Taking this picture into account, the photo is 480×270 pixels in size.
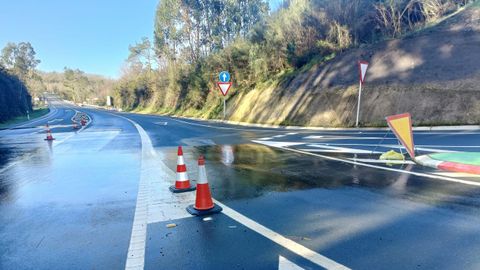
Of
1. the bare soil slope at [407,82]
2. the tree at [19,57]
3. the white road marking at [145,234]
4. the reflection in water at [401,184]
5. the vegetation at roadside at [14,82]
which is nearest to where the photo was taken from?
the white road marking at [145,234]

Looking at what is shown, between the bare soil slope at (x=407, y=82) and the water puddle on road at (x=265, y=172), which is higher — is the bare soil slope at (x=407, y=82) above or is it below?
above

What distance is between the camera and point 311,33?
23562 mm

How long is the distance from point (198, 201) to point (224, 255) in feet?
5.22

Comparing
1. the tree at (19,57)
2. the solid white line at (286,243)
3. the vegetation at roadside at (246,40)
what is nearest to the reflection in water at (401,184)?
the solid white line at (286,243)

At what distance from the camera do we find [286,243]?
3771 mm

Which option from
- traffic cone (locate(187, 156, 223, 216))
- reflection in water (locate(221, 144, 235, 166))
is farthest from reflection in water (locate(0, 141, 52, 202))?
reflection in water (locate(221, 144, 235, 166))

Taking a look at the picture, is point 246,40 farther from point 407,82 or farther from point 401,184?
point 401,184

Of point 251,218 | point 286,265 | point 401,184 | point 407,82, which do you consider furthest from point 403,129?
point 407,82

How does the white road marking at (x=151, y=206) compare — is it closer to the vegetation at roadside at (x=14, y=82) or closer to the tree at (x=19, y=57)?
the vegetation at roadside at (x=14, y=82)

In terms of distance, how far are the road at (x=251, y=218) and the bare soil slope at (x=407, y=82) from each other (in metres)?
6.58

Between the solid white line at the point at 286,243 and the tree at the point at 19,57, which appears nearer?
the solid white line at the point at 286,243

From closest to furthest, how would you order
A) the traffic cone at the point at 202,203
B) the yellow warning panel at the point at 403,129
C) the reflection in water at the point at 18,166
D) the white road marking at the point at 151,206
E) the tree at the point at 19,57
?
the white road marking at the point at 151,206 < the traffic cone at the point at 202,203 < the reflection in water at the point at 18,166 < the yellow warning panel at the point at 403,129 < the tree at the point at 19,57

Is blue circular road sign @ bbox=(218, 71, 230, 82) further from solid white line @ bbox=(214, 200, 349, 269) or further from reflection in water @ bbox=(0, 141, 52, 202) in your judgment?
solid white line @ bbox=(214, 200, 349, 269)

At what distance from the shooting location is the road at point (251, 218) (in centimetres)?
349
